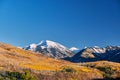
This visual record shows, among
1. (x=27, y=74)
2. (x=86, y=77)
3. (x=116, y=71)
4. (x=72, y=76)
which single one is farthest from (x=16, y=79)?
(x=116, y=71)

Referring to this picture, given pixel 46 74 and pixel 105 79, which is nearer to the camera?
pixel 46 74

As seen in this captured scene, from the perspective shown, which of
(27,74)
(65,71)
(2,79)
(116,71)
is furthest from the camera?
(116,71)

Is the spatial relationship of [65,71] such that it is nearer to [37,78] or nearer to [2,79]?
[37,78]

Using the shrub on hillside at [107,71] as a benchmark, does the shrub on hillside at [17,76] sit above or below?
below

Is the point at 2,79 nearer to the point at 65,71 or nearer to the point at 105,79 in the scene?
the point at 65,71

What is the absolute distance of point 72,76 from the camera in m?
58.1

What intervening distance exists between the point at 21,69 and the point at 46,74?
3.77m

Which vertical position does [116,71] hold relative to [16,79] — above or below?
above

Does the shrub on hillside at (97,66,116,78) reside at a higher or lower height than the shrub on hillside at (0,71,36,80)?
higher

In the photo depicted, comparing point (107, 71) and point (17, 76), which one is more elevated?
point (107, 71)

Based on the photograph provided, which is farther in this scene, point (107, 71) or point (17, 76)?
point (107, 71)

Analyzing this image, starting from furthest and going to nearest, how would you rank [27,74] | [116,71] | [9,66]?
[116,71]
[9,66]
[27,74]

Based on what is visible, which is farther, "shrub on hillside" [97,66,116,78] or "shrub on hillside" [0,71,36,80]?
"shrub on hillside" [97,66,116,78]

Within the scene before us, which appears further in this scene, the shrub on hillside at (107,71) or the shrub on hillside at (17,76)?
the shrub on hillside at (107,71)
